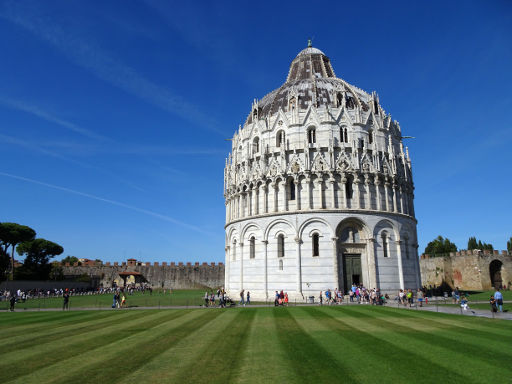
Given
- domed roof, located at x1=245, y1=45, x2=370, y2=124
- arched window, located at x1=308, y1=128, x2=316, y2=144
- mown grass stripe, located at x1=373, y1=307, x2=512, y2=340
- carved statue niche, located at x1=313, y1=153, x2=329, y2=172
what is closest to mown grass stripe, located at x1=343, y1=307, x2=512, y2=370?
mown grass stripe, located at x1=373, y1=307, x2=512, y2=340

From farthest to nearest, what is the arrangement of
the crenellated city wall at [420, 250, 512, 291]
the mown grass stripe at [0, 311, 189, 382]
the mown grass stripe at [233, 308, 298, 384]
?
the crenellated city wall at [420, 250, 512, 291] < the mown grass stripe at [0, 311, 189, 382] < the mown grass stripe at [233, 308, 298, 384]

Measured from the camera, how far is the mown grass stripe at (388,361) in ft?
31.1

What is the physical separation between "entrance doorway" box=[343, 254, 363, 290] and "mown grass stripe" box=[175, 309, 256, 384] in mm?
25778

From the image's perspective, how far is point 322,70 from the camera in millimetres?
57625

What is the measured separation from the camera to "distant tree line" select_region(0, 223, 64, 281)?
68838mm

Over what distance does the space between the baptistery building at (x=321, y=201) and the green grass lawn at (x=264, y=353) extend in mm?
20702

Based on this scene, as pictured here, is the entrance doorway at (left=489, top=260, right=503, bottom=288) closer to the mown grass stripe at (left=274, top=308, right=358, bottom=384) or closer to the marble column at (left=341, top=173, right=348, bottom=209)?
the marble column at (left=341, top=173, right=348, bottom=209)

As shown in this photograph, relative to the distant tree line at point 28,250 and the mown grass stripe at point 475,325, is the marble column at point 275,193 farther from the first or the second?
the distant tree line at point 28,250

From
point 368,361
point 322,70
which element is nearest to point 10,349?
point 368,361

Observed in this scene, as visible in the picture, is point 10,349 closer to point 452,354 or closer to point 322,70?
point 452,354

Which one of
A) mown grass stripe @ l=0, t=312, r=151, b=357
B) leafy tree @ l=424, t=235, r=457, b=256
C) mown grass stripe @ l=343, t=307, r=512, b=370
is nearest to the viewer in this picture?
mown grass stripe @ l=343, t=307, r=512, b=370

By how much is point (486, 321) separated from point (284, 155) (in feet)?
93.3

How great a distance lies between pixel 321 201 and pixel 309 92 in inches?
685

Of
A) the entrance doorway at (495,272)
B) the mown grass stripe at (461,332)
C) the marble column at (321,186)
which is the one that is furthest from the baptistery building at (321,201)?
the entrance doorway at (495,272)
